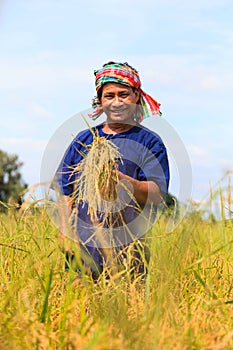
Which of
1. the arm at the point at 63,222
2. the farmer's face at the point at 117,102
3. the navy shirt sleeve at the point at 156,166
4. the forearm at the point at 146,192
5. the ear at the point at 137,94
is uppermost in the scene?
the ear at the point at 137,94

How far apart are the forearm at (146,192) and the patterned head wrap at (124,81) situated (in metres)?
0.40

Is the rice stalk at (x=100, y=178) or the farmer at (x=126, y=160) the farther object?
the farmer at (x=126, y=160)

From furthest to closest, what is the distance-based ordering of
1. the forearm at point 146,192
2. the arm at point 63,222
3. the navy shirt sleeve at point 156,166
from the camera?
the navy shirt sleeve at point 156,166 → the forearm at point 146,192 → the arm at point 63,222

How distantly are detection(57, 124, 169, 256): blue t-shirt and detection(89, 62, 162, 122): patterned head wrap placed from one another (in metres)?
0.12

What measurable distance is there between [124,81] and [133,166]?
1.32ft

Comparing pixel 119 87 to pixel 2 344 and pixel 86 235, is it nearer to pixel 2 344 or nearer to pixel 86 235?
pixel 86 235

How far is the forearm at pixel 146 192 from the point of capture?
2.73 meters

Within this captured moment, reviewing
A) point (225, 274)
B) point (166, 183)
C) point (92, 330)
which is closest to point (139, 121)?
point (166, 183)

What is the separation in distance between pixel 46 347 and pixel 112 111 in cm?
138

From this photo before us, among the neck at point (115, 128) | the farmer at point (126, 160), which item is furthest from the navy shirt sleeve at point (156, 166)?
the neck at point (115, 128)

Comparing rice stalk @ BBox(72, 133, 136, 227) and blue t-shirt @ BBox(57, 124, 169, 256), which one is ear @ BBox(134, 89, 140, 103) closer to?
blue t-shirt @ BBox(57, 124, 169, 256)

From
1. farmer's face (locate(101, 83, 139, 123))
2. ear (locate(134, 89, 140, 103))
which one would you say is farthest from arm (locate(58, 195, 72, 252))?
ear (locate(134, 89, 140, 103))

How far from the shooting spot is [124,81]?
290 centimetres

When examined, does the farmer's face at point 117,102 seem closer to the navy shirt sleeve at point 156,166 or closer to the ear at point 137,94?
the ear at point 137,94
